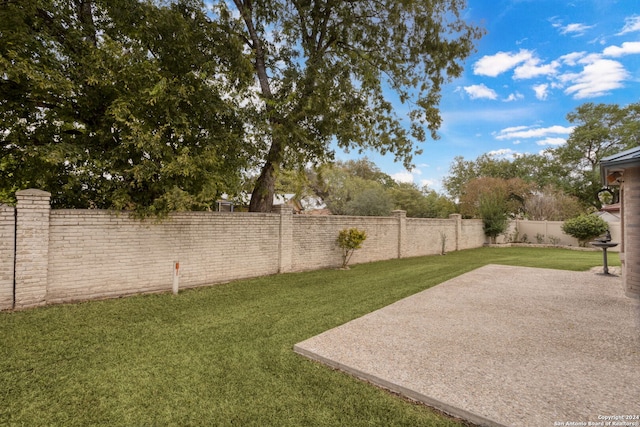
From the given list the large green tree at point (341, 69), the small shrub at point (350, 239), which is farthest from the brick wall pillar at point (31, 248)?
the small shrub at point (350, 239)

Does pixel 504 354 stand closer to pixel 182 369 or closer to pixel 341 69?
pixel 182 369

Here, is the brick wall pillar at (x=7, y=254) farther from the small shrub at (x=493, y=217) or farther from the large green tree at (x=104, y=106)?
the small shrub at (x=493, y=217)

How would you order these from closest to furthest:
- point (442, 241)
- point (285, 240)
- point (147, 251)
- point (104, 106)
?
point (104, 106), point (147, 251), point (285, 240), point (442, 241)

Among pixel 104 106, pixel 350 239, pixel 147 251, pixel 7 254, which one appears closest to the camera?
pixel 7 254

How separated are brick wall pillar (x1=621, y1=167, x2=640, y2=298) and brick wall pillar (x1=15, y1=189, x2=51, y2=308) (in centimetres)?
1094

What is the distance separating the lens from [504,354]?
3596 millimetres

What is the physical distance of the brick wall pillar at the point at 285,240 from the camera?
30.0 feet

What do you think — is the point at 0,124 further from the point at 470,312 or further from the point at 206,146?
the point at 470,312

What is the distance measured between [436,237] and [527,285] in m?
8.49

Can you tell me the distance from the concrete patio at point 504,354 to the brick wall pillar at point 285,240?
164 inches

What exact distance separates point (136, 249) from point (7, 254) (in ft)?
6.23

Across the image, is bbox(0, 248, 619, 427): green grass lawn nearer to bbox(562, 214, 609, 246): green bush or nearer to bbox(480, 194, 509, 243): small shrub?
bbox(480, 194, 509, 243): small shrub

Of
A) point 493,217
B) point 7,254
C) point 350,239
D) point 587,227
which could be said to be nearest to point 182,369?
point 7,254

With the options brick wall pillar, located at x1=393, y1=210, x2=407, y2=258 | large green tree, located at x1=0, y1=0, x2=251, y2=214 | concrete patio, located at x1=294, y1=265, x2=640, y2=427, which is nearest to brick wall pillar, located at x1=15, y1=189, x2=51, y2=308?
large green tree, located at x1=0, y1=0, x2=251, y2=214
